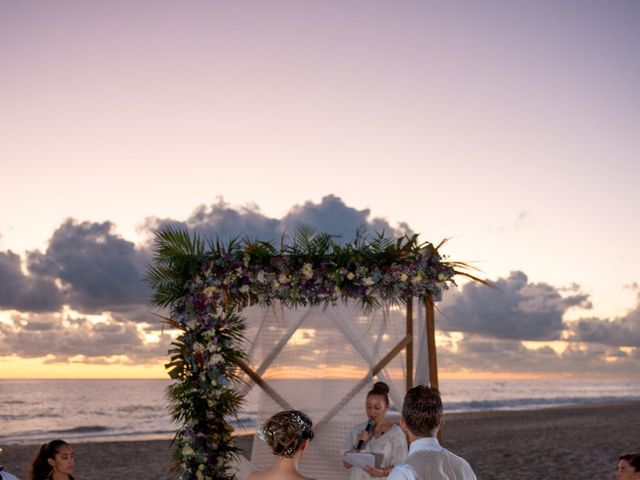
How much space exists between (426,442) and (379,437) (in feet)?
15.0

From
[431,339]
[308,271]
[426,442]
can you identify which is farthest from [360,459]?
[426,442]

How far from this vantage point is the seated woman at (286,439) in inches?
178

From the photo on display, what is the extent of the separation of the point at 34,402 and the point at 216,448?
49.9 m

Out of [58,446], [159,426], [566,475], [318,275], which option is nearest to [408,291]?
[318,275]

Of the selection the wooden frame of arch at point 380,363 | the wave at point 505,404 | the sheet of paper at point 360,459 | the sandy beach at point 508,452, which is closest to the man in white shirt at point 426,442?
the sheet of paper at point 360,459

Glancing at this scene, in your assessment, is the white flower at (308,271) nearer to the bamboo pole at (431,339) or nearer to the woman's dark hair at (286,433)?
the bamboo pole at (431,339)

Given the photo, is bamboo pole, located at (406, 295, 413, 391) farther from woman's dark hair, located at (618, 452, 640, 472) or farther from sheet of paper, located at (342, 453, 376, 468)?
woman's dark hair, located at (618, 452, 640, 472)

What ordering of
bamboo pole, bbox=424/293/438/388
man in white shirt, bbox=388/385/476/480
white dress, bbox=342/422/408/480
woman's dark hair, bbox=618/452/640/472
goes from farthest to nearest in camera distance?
1. bamboo pole, bbox=424/293/438/388
2. white dress, bbox=342/422/408/480
3. woman's dark hair, bbox=618/452/640/472
4. man in white shirt, bbox=388/385/476/480

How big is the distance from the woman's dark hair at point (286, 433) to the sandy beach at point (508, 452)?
40.9ft

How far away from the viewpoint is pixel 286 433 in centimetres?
452

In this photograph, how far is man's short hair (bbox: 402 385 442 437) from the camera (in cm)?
404

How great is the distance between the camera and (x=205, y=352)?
9.04 metres

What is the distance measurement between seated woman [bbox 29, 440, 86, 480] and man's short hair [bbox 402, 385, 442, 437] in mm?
4398

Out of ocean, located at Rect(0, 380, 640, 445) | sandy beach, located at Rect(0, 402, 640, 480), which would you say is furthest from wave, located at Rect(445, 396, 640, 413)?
sandy beach, located at Rect(0, 402, 640, 480)
